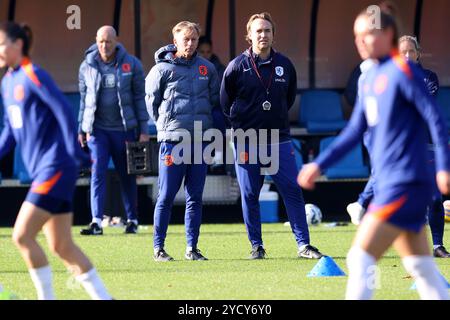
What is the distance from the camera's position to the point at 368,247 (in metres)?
6.48

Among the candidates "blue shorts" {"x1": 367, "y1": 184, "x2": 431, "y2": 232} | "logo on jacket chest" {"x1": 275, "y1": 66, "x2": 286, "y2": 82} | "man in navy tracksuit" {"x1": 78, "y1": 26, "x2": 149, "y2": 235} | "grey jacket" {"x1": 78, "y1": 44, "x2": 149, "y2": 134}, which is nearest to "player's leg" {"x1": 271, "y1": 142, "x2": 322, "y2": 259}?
"logo on jacket chest" {"x1": 275, "y1": 66, "x2": 286, "y2": 82}

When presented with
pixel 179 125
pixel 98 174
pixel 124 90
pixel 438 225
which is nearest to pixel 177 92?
pixel 179 125

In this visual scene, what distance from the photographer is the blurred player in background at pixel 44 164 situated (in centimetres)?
702

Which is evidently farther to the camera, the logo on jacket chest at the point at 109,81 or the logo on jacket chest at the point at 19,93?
the logo on jacket chest at the point at 109,81

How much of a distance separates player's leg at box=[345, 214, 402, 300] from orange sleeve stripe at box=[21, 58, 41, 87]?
205 cm

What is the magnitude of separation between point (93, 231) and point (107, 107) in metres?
1.39

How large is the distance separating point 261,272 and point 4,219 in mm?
7419

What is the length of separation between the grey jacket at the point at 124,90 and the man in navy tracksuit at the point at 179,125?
269 centimetres

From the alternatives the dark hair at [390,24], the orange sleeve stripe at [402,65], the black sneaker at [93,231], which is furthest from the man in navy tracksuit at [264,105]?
the orange sleeve stripe at [402,65]

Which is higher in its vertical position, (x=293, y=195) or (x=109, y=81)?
(x=109, y=81)

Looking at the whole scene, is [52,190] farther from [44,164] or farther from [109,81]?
[109,81]

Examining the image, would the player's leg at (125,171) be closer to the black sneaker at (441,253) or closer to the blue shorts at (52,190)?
the black sneaker at (441,253)

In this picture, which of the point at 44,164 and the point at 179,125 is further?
the point at 179,125

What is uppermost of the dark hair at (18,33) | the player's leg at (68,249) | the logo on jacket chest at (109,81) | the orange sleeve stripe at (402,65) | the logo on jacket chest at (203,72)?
the dark hair at (18,33)
